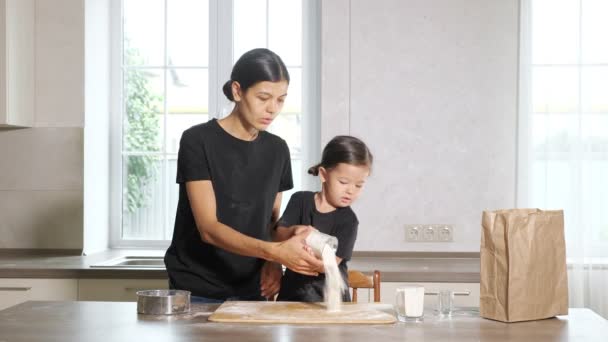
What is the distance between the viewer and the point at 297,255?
204 cm

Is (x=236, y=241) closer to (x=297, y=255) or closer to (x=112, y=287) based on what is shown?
(x=297, y=255)

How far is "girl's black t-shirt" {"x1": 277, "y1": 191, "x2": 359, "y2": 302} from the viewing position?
2355 mm

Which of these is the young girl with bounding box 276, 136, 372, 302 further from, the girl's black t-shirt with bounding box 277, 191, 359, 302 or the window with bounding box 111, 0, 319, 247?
the window with bounding box 111, 0, 319, 247

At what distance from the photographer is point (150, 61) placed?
420 cm

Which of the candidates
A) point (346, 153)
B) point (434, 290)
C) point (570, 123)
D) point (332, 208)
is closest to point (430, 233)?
point (434, 290)

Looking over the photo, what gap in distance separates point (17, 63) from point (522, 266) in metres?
2.56

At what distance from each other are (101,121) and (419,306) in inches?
96.8

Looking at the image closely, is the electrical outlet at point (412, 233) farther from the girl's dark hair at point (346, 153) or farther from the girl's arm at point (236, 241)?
the girl's arm at point (236, 241)

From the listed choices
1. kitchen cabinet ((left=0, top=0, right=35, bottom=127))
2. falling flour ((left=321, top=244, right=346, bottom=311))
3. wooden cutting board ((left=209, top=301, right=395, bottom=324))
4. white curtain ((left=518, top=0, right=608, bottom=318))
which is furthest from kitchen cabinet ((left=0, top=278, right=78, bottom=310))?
white curtain ((left=518, top=0, right=608, bottom=318))

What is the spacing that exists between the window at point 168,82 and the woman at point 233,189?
177cm

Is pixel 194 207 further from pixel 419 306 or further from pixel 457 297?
pixel 457 297

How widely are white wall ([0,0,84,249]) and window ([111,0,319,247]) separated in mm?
375

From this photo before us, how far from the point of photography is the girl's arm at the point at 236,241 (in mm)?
2049

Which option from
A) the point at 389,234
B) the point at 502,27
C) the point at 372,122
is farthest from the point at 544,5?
the point at 389,234
